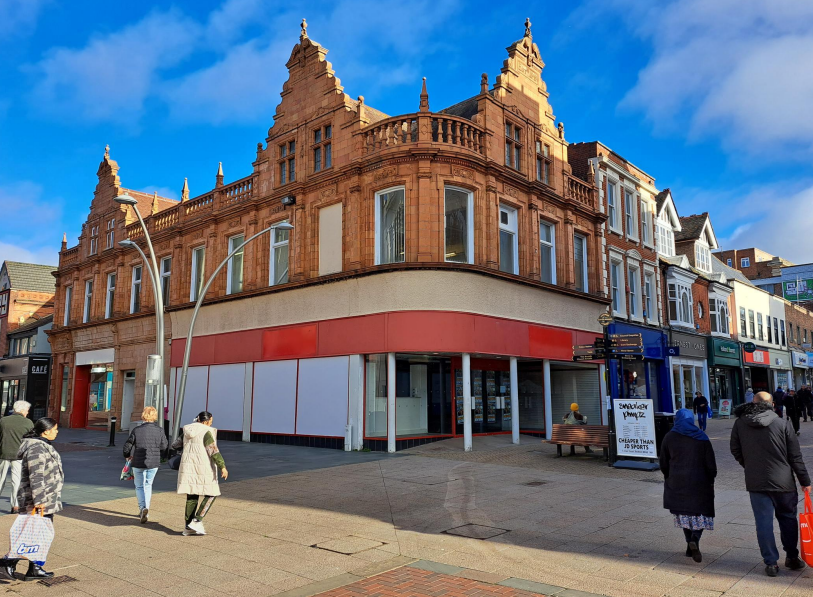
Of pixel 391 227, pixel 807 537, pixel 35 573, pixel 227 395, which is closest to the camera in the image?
pixel 807 537

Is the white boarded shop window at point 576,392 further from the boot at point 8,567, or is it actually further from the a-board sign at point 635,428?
the boot at point 8,567

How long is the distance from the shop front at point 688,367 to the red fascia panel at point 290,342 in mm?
17909

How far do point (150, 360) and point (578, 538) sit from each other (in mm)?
11859

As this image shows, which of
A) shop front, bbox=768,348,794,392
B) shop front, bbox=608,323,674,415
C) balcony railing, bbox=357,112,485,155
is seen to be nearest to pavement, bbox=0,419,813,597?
balcony railing, bbox=357,112,485,155

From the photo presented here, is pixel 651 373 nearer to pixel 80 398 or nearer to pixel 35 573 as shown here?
pixel 35 573

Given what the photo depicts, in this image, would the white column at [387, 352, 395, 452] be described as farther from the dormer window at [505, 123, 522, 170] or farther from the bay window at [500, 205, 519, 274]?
the dormer window at [505, 123, 522, 170]

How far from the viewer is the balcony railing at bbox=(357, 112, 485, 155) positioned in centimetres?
1912

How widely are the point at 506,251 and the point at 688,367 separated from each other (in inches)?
677

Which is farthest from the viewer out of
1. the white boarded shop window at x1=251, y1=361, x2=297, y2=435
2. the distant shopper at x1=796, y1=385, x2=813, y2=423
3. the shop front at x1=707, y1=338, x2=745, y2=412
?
the shop front at x1=707, y1=338, x2=745, y2=412

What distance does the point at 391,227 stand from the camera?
65.0 ft

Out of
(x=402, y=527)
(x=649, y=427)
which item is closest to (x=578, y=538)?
(x=402, y=527)

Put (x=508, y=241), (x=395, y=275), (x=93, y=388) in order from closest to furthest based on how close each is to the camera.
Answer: (x=395, y=275) → (x=508, y=241) → (x=93, y=388)

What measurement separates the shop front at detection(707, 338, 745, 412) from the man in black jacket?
3039 centimetres

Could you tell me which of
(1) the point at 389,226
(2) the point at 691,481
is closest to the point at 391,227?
(1) the point at 389,226
